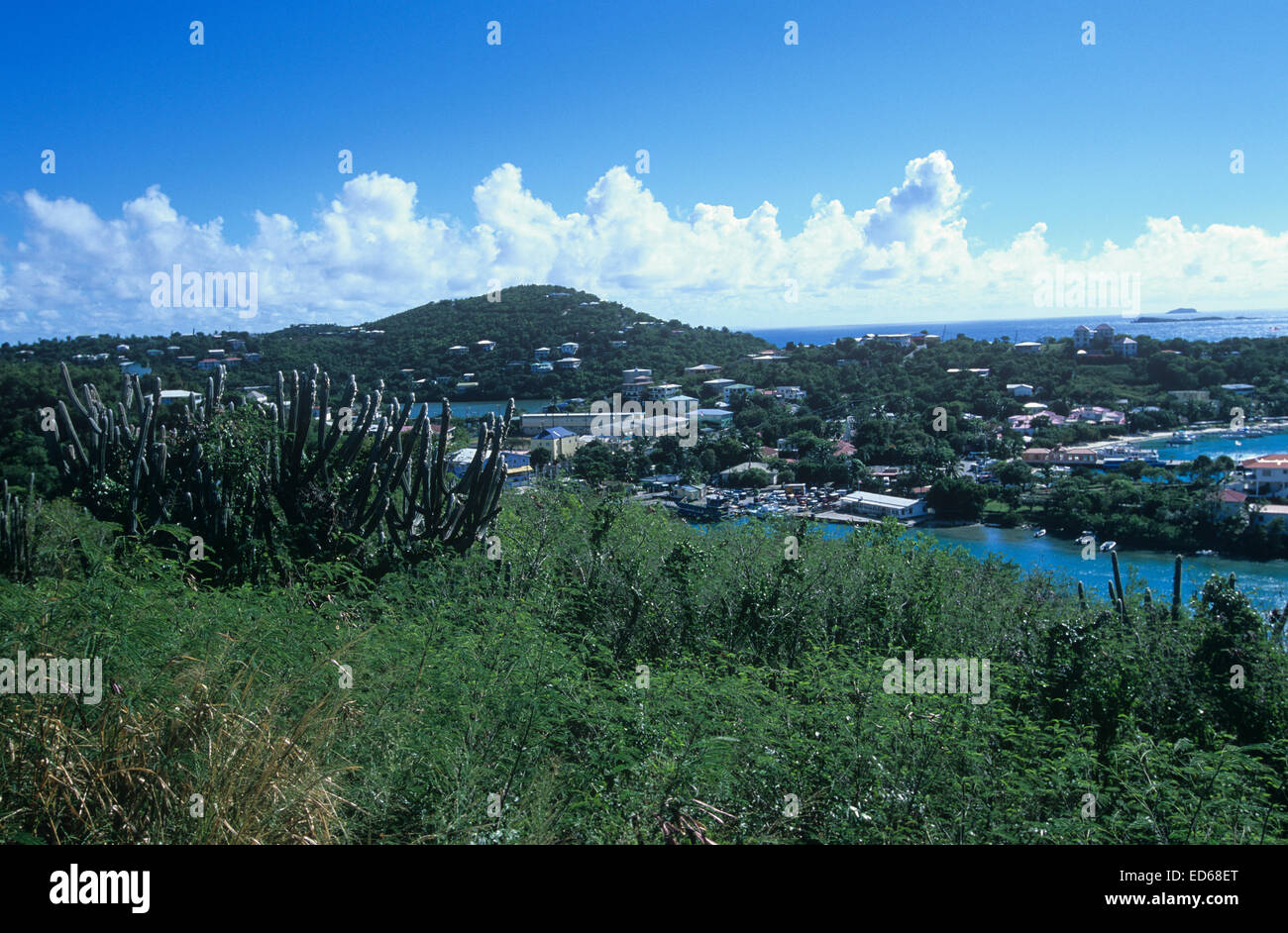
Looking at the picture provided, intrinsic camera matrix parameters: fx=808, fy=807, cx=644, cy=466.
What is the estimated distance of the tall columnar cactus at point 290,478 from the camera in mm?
7043

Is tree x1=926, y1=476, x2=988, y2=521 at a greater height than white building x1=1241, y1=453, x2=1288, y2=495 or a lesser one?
lesser

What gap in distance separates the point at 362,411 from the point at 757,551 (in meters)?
4.18

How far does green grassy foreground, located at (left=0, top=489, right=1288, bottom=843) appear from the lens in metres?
2.34

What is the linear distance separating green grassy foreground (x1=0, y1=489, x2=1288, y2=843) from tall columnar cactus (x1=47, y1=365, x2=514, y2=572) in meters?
0.82

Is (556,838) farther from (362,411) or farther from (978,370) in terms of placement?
(978,370)

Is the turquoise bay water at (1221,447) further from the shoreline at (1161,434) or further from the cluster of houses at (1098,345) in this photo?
the cluster of houses at (1098,345)

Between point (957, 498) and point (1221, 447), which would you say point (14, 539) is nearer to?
point (957, 498)

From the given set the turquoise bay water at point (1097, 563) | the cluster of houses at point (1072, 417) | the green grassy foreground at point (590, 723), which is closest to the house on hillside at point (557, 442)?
the turquoise bay water at point (1097, 563)

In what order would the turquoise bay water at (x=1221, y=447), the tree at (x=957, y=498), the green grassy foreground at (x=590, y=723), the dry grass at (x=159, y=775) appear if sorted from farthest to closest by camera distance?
the turquoise bay water at (x=1221, y=447)
the tree at (x=957, y=498)
the green grassy foreground at (x=590, y=723)
the dry grass at (x=159, y=775)

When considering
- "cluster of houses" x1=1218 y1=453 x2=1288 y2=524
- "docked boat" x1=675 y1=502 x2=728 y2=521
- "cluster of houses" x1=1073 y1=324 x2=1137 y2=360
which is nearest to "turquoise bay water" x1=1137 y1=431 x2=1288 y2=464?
"cluster of houses" x1=1218 y1=453 x2=1288 y2=524

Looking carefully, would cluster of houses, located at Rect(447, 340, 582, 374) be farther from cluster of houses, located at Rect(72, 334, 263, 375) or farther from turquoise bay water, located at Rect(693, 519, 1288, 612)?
turquoise bay water, located at Rect(693, 519, 1288, 612)

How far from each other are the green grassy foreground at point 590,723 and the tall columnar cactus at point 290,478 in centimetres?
82

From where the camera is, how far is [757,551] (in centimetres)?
810
